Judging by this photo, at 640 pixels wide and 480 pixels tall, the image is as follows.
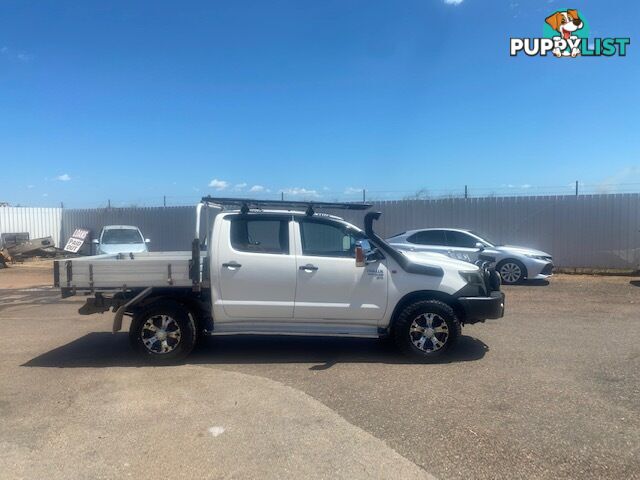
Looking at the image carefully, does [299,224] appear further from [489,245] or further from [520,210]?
[520,210]

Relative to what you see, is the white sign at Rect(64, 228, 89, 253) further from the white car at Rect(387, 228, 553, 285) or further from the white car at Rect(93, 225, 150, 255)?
the white car at Rect(387, 228, 553, 285)

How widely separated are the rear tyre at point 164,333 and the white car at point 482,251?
26.4 ft

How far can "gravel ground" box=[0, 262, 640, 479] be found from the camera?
392 centimetres

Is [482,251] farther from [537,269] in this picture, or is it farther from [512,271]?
[537,269]

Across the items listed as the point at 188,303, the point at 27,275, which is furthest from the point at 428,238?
the point at 27,275

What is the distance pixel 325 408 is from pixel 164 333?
260 cm

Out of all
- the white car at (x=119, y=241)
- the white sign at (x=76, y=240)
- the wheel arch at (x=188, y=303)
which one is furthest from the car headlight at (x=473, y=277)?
the white sign at (x=76, y=240)

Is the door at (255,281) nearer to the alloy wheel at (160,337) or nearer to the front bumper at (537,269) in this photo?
the alloy wheel at (160,337)

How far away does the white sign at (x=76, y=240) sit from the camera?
23625 millimetres

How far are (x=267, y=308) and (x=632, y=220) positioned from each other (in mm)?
14084

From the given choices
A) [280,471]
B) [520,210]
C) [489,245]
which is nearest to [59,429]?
[280,471]

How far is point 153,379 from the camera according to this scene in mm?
5977

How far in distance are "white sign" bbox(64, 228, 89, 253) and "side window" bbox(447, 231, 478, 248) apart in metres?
16.9

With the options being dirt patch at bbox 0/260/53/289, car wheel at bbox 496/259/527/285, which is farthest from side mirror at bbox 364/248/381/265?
dirt patch at bbox 0/260/53/289
